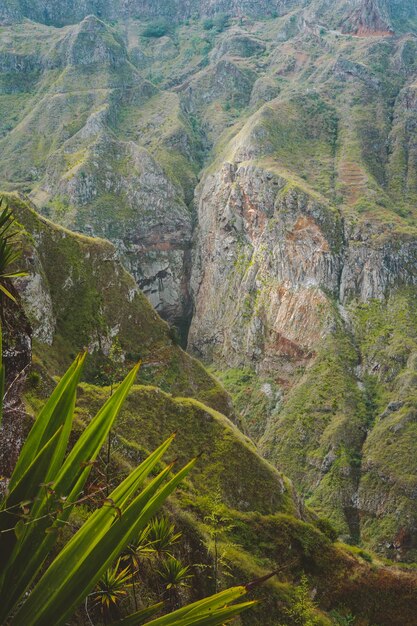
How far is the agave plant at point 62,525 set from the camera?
345cm

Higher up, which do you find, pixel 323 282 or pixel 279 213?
pixel 279 213

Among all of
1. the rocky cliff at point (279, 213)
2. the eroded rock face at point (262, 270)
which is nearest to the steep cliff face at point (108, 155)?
the rocky cliff at point (279, 213)

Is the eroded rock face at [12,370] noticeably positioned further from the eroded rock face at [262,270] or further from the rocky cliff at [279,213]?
the eroded rock face at [262,270]

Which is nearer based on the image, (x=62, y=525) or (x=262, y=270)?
(x=62, y=525)

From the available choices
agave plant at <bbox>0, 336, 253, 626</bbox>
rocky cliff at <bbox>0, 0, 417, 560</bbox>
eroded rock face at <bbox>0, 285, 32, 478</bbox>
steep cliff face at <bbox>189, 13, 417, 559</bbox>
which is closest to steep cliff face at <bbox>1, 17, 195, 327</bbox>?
rocky cliff at <bbox>0, 0, 417, 560</bbox>

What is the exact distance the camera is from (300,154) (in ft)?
472

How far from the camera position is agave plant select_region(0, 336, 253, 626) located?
3449mm

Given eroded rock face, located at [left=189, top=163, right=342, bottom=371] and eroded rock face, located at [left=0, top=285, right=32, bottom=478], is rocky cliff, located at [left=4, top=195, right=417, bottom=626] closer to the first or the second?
eroded rock face, located at [left=0, top=285, right=32, bottom=478]

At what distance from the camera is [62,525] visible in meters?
3.50

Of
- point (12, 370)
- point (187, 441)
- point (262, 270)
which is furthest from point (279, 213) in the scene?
point (12, 370)

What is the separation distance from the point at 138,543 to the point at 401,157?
152 metres

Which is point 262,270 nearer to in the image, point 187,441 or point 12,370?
point 187,441

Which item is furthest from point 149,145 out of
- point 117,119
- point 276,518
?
point 276,518

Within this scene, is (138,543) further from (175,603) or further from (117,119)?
(117,119)
